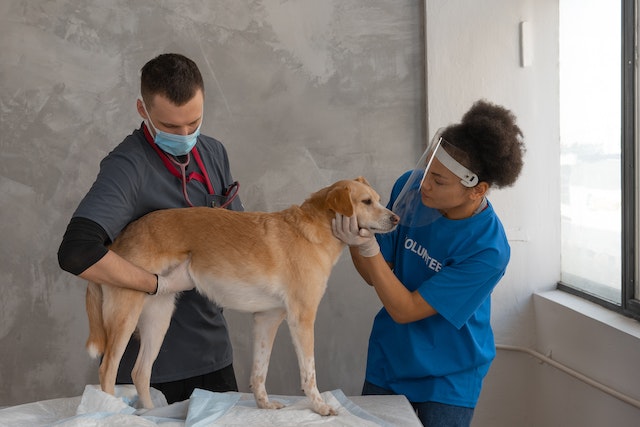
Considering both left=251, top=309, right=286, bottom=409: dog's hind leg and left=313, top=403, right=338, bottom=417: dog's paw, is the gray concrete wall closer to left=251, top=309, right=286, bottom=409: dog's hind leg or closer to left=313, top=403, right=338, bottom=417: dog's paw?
left=251, top=309, right=286, bottom=409: dog's hind leg

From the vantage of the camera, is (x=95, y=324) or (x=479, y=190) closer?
(x=95, y=324)

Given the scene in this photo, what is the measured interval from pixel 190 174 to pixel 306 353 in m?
0.66

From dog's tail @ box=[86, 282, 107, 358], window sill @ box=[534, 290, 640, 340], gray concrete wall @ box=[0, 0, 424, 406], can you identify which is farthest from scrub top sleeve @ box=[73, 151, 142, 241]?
window sill @ box=[534, 290, 640, 340]

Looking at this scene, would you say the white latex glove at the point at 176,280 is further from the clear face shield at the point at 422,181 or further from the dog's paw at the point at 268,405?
the clear face shield at the point at 422,181

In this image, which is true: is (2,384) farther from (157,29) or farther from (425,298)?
(425,298)

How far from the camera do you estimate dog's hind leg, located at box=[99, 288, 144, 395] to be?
1.86 metres

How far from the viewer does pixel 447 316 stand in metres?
2.04

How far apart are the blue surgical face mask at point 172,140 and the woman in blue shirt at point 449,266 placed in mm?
496

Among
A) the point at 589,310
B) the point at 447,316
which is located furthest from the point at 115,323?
the point at 589,310

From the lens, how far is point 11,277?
337 cm

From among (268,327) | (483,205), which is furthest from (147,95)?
(483,205)

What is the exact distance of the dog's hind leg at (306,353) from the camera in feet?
6.15

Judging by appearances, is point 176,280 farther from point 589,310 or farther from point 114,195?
point 589,310

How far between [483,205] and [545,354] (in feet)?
4.99
